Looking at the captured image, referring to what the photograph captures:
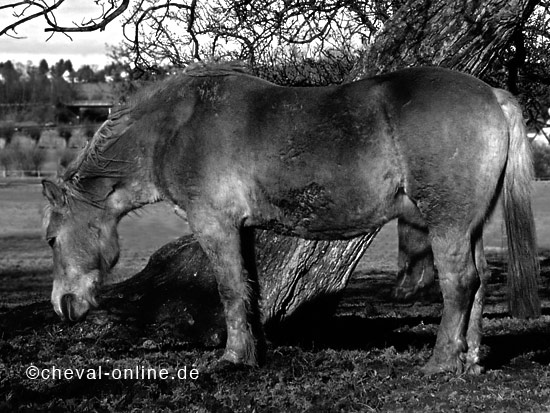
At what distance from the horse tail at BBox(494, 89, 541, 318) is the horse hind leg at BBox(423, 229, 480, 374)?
41cm

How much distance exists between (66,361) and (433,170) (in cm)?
350

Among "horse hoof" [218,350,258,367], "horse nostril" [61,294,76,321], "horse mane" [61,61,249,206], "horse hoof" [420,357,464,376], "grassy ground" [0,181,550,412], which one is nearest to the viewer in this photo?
"grassy ground" [0,181,550,412]

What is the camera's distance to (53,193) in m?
6.25

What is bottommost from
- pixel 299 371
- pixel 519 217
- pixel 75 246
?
pixel 299 371

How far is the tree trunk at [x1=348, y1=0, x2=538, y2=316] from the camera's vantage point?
7.21 m

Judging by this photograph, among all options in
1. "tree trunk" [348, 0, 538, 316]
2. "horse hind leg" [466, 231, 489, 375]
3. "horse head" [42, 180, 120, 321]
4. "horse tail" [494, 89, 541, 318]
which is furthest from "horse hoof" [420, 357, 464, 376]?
"tree trunk" [348, 0, 538, 316]

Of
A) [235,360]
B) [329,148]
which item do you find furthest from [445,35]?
[235,360]

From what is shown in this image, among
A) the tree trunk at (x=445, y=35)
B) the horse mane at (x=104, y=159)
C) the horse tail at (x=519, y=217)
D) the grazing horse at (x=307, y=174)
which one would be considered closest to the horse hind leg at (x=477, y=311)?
the grazing horse at (x=307, y=174)

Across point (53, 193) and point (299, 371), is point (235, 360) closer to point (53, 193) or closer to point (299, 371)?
point (299, 371)

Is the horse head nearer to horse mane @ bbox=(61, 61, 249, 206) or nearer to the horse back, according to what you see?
horse mane @ bbox=(61, 61, 249, 206)

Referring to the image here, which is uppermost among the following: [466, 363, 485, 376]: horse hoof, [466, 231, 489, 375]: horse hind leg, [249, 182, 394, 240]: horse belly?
[249, 182, 394, 240]: horse belly

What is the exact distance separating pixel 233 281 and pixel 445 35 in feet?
10.7

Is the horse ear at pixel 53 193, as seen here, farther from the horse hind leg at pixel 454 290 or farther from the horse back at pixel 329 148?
the horse hind leg at pixel 454 290

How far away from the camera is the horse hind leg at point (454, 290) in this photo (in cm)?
533
